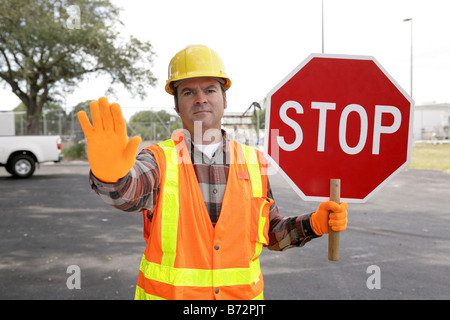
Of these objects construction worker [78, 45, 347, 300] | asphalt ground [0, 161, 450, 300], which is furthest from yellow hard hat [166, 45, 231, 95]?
asphalt ground [0, 161, 450, 300]

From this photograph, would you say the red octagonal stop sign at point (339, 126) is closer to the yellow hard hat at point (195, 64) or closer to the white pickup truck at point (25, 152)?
the yellow hard hat at point (195, 64)

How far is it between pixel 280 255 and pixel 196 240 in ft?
14.0

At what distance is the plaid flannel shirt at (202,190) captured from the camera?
158cm

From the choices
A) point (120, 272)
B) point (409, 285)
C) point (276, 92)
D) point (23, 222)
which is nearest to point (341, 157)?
point (276, 92)

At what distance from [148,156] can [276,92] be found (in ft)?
2.18

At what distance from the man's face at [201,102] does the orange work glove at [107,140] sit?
1.77 feet

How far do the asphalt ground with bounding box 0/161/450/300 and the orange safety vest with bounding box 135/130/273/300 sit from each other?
262cm

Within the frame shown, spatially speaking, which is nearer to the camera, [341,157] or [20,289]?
[341,157]

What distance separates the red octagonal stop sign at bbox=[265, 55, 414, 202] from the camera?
1.74 m

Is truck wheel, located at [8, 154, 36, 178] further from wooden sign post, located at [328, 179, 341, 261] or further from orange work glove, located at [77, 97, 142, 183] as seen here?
wooden sign post, located at [328, 179, 341, 261]

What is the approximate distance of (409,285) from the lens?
15.4 feet

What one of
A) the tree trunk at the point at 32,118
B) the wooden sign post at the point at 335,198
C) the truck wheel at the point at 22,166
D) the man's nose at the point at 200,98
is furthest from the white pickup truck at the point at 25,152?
the wooden sign post at the point at 335,198
